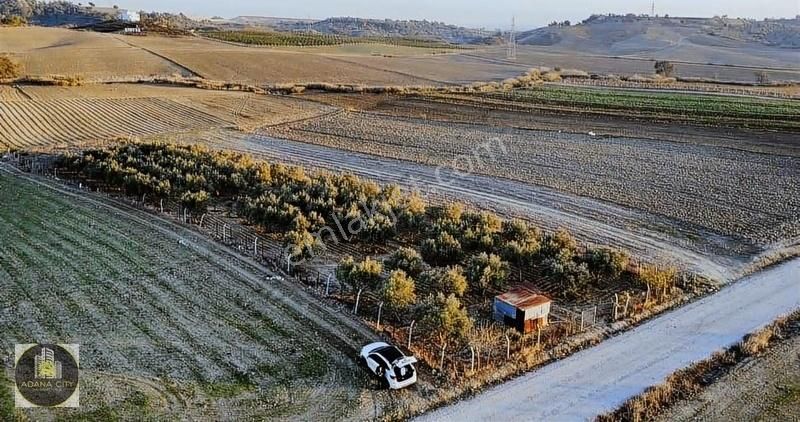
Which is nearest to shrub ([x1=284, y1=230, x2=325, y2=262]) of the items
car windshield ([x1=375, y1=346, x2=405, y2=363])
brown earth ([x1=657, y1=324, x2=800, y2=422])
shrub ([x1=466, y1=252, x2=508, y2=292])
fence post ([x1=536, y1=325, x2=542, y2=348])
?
shrub ([x1=466, y1=252, x2=508, y2=292])

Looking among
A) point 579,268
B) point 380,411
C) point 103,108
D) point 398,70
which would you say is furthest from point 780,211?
point 398,70

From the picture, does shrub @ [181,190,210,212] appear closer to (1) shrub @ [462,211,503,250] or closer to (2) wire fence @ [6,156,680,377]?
(2) wire fence @ [6,156,680,377]

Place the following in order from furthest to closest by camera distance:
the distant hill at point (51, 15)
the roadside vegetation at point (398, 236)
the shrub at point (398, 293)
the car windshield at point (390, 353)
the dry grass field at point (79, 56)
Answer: the distant hill at point (51, 15) → the dry grass field at point (79, 56) → the roadside vegetation at point (398, 236) → the shrub at point (398, 293) → the car windshield at point (390, 353)

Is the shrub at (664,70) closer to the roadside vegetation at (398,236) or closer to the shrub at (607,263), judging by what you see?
the roadside vegetation at (398,236)

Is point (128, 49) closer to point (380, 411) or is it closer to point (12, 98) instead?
point (12, 98)

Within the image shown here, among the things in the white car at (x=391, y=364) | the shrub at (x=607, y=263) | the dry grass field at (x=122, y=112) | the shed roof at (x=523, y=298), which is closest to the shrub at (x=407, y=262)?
the shed roof at (x=523, y=298)
